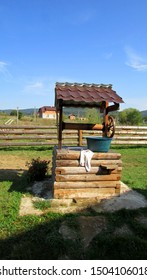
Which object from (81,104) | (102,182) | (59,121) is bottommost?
(102,182)

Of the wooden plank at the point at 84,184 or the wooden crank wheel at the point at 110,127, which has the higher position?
the wooden crank wheel at the point at 110,127

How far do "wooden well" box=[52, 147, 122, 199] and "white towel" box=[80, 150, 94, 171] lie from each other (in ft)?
0.26

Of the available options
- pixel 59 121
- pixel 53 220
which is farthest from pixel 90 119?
pixel 53 220

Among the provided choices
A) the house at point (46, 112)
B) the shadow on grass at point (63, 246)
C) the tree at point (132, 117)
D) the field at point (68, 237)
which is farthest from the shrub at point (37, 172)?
the house at point (46, 112)

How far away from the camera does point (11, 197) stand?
239 inches

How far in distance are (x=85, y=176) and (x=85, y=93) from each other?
1923 millimetres

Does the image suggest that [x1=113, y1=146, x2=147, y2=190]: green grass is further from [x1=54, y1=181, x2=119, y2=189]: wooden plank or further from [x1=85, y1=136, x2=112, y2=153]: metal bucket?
[x1=85, y1=136, x2=112, y2=153]: metal bucket

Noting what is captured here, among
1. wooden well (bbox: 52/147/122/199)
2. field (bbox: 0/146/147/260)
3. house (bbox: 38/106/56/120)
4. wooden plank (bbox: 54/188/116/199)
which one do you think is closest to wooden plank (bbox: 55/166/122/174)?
wooden well (bbox: 52/147/122/199)

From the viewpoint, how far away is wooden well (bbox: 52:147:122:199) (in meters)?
5.93

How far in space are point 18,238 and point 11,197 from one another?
1946mm

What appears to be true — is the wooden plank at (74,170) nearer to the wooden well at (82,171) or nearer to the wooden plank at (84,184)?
the wooden well at (82,171)

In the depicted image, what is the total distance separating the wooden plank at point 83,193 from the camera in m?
5.93
